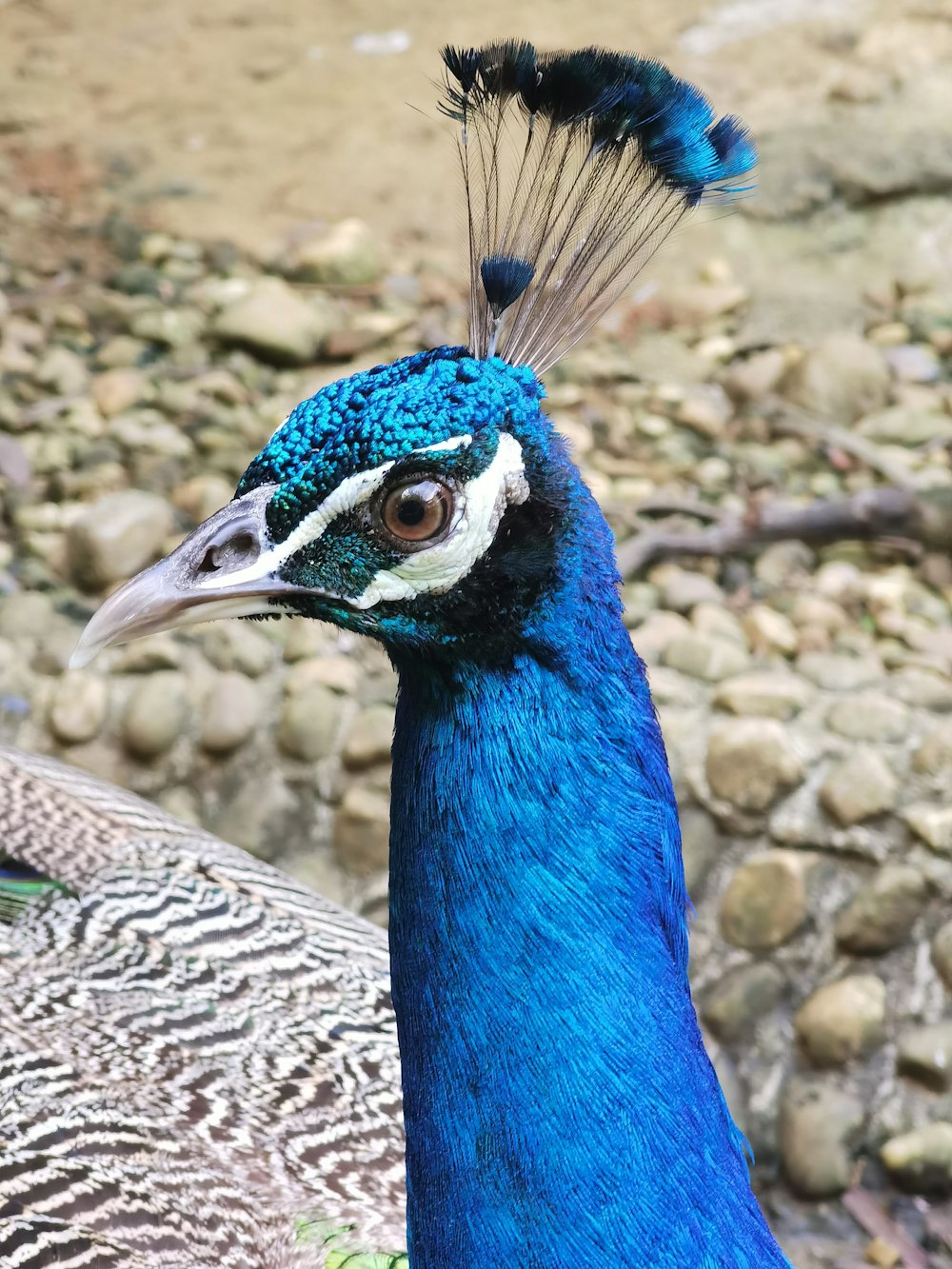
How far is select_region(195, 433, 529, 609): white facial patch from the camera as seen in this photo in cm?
107

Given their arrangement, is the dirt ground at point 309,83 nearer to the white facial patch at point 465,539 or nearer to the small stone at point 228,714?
the small stone at point 228,714

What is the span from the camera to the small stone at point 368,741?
2.74 metres

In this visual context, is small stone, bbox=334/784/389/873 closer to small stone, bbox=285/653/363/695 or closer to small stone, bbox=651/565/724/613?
small stone, bbox=285/653/363/695

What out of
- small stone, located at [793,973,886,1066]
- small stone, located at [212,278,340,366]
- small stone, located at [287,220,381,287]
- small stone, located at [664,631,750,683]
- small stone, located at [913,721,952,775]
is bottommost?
small stone, located at [793,973,886,1066]

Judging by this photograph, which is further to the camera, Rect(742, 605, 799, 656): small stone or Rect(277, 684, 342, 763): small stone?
Rect(742, 605, 799, 656): small stone

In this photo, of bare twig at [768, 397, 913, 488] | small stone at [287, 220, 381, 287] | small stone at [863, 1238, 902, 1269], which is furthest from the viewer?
small stone at [287, 220, 381, 287]

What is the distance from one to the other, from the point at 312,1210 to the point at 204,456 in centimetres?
231

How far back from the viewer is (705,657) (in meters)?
2.81

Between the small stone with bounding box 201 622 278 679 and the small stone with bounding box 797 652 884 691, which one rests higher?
the small stone with bounding box 201 622 278 679

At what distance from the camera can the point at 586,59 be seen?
1160 mm

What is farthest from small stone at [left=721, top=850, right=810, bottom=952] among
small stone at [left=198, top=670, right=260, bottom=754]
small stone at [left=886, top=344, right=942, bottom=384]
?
small stone at [left=886, top=344, right=942, bottom=384]

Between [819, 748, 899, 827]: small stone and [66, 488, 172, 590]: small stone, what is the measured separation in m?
1.49

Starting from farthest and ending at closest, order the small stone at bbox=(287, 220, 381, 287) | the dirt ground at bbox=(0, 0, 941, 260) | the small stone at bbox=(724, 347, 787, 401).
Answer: the dirt ground at bbox=(0, 0, 941, 260)
the small stone at bbox=(287, 220, 381, 287)
the small stone at bbox=(724, 347, 787, 401)

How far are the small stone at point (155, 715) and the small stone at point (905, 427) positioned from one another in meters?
1.87
